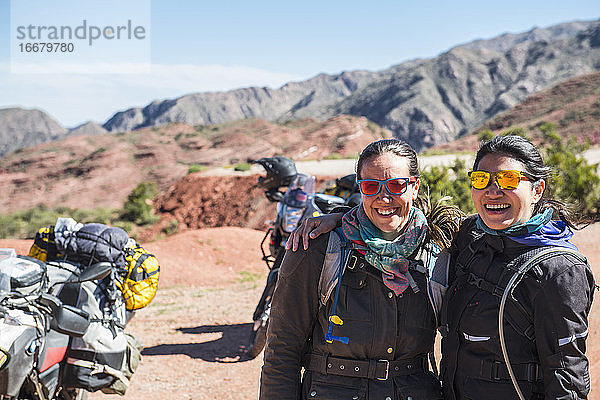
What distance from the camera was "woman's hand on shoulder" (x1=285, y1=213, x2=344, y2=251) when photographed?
1923mm

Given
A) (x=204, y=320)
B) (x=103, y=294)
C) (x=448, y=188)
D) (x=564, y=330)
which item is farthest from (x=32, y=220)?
(x=564, y=330)

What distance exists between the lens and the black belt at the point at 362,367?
1796 mm

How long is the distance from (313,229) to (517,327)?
82 cm

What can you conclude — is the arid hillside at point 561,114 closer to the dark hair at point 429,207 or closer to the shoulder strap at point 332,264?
the dark hair at point 429,207

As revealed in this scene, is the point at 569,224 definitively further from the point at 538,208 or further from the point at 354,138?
the point at 354,138

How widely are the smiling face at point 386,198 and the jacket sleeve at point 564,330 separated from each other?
0.56m

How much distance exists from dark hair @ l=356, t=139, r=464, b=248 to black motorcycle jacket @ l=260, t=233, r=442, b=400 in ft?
0.93

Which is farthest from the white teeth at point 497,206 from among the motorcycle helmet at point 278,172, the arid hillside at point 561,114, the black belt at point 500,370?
the arid hillside at point 561,114

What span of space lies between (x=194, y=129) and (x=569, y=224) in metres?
64.4

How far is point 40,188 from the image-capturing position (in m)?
45.4

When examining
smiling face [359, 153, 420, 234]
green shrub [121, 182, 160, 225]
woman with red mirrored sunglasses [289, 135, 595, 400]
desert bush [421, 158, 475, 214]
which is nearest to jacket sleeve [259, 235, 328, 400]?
woman with red mirrored sunglasses [289, 135, 595, 400]

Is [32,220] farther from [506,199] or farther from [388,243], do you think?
[506,199]

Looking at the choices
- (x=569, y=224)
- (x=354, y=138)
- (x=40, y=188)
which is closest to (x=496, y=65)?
(x=354, y=138)

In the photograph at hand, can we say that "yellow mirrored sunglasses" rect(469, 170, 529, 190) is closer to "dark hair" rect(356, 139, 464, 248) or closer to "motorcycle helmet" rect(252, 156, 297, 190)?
"dark hair" rect(356, 139, 464, 248)
